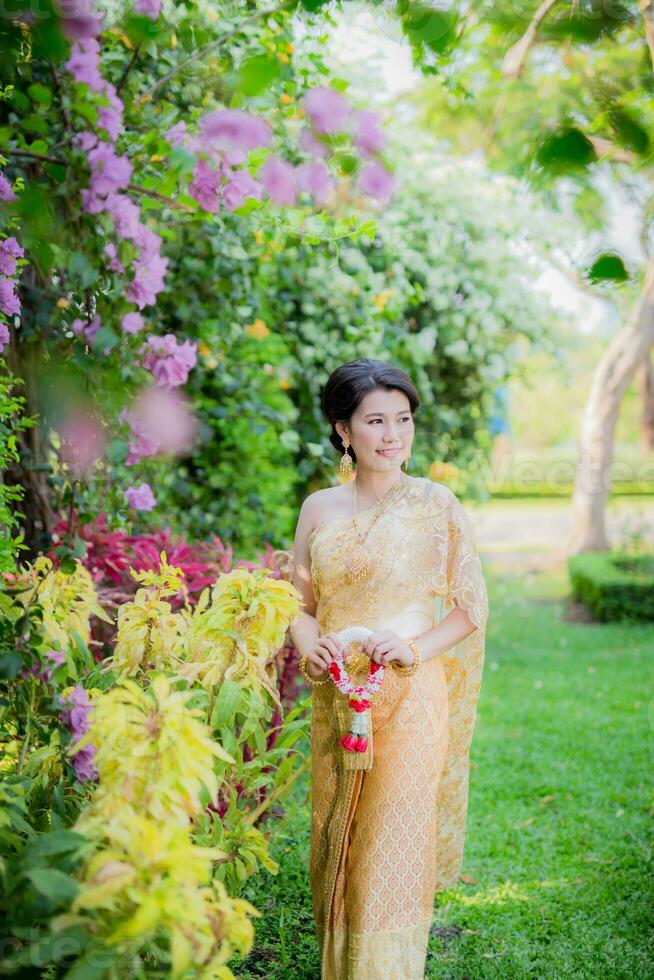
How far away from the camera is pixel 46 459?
3.23 m

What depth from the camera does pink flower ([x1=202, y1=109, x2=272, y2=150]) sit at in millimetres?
1877

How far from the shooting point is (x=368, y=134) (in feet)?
6.70

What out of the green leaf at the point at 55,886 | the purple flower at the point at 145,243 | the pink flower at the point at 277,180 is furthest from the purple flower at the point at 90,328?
the green leaf at the point at 55,886

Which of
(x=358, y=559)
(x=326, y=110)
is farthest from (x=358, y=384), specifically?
(x=326, y=110)

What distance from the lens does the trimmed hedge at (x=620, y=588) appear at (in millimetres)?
8727

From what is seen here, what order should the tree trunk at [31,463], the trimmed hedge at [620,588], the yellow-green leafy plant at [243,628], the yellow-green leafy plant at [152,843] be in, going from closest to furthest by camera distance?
the yellow-green leafy plant at [152,843] < the yellow-green leafy plant at [243,628] < the tree trunk at [31,463] < the trimmed hedge at [620,588]

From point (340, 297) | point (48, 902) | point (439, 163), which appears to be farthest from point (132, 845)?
point (439, 163)

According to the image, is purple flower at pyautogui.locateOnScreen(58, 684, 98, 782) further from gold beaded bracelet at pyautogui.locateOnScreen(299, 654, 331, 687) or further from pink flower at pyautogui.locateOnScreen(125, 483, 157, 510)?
pink flower at pyautogui.locateOnScreen(125, 483, 157, 510)

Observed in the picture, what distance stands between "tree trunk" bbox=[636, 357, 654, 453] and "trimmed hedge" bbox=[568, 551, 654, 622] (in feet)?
39.1

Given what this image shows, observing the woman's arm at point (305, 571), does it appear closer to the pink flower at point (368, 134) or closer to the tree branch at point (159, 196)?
the tree branch at point (159, 196)

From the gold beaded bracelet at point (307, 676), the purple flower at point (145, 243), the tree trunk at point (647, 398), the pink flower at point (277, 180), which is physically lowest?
the gold beaded bracelet at point (307, 676)

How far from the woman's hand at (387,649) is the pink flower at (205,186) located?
1.16m

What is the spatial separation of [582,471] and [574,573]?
1.66 metres

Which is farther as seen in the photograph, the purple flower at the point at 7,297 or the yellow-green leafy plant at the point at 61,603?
the yellow-green leafy plant at the point at 61,603
